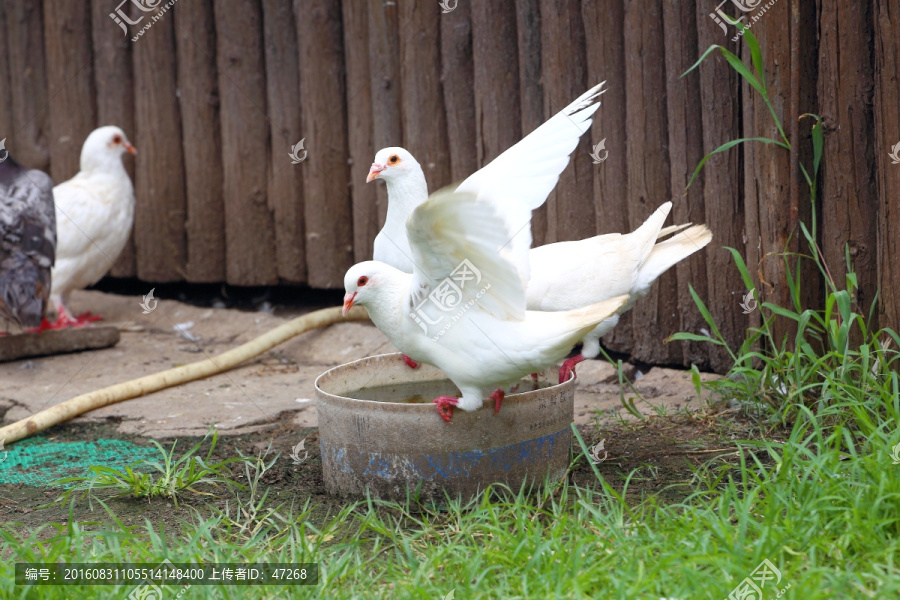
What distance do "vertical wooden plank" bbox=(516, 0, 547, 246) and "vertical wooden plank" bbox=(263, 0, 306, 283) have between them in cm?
165

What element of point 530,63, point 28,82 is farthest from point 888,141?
point 28,82

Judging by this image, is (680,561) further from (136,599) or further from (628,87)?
(628,87)

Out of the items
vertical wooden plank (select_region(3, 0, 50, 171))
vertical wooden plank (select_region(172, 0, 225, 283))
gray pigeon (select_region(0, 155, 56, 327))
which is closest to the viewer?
gray pigeon (select_region(0, 155, 56, 327))

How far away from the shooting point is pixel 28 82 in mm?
6512

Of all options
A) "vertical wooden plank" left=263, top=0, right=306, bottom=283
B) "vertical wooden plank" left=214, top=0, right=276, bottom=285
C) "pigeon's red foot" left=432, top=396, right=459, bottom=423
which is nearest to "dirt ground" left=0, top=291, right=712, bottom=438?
"vertical wooden plank" left=214, top=0, right=276, bottom=285

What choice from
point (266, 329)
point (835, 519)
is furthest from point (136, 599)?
point (266, 329)

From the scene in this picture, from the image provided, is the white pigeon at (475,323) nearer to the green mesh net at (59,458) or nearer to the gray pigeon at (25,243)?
the green mesh net at (59,458)

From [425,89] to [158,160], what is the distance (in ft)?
7.29


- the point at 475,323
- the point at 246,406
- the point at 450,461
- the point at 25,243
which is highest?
the point at 25,243

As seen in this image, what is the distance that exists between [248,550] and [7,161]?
3870 millimetres

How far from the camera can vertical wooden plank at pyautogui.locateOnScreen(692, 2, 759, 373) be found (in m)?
3.80

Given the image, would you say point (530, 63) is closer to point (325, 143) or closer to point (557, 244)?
point (557, 244)

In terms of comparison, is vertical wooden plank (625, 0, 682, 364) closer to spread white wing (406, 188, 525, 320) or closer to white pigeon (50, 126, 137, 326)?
spread white wing (406, 188, 525, 320)

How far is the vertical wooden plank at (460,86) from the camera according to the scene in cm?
474
